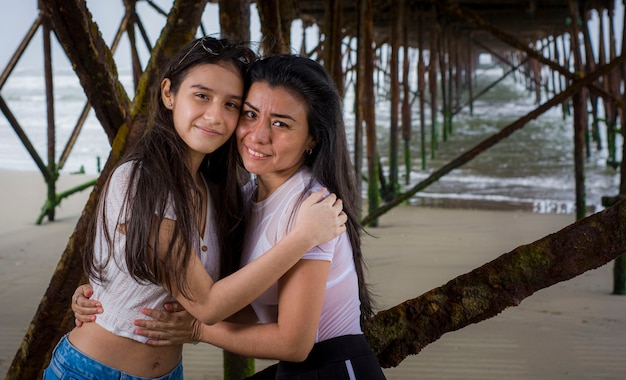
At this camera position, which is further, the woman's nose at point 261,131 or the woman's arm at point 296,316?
the woman's nose at point 261,131

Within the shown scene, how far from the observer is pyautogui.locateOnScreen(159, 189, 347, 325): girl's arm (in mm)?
1602

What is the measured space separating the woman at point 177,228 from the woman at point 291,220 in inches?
1.8

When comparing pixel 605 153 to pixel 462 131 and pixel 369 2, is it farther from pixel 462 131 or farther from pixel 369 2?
pixel 369 2

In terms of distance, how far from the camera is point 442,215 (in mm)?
7871

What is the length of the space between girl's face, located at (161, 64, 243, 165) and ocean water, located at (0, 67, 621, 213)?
6801 millimetres

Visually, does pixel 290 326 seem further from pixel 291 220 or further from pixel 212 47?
pixel 212 47

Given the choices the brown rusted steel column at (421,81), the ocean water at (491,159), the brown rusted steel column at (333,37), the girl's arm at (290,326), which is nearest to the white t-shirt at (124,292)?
the girl's arm at (290,326)

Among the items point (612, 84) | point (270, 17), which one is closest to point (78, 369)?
point (270, 17)

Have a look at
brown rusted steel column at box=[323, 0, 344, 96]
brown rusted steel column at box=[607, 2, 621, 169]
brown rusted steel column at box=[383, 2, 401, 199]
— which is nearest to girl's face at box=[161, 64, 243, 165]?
brown rusted steel column at box=[323, 0, 344, 96]

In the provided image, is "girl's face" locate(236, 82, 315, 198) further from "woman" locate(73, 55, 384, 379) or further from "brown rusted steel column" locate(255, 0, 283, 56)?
"brown rusted steel column" locate(255, 0, 283, 56)

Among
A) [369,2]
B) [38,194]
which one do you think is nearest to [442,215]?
[369,2]

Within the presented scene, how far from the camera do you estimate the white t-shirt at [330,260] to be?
1.72m

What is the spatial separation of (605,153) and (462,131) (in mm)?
4572

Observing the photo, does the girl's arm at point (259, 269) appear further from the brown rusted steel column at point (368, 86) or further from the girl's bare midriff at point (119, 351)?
the brown rusted steel column at point (368, 86)
